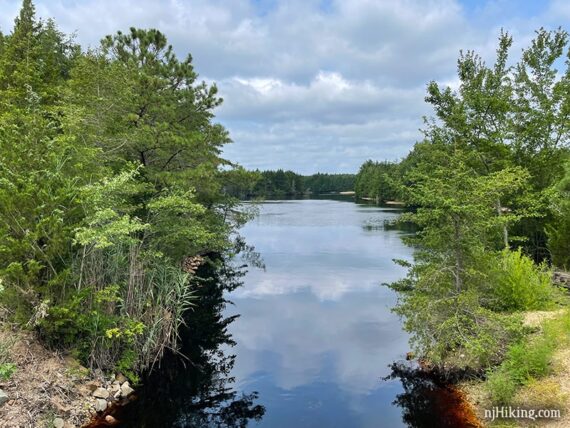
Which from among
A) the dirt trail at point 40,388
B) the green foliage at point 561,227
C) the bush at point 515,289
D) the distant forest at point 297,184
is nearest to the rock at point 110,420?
the dirt trail at point 40,388

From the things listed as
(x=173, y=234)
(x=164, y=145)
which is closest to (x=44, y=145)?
(x=173, y=234)

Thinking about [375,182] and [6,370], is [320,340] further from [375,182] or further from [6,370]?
[375,182]

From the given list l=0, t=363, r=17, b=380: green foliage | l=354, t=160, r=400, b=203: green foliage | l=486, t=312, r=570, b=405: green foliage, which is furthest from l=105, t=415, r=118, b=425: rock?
l=354, t=160, r=400, b=203: green foliage

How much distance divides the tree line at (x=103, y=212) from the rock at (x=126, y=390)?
9.7 inches

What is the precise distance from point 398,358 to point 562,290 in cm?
538

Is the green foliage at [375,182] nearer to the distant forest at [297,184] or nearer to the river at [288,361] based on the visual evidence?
the distant forest at [297,184]

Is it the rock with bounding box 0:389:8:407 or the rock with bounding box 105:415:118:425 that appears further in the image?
the rock with bounding box 105:415:118:425

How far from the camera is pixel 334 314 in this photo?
15453 millimetres

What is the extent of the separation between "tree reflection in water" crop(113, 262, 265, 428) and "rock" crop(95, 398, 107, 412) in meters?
0.27

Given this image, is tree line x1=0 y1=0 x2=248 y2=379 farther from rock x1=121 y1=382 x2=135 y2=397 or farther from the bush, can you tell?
the bush

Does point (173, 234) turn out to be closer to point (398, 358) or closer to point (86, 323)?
point (86, 323)

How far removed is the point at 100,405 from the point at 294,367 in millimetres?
4844

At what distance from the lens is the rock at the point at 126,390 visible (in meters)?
8.64

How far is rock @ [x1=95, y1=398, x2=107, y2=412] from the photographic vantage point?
7863 millimetres
